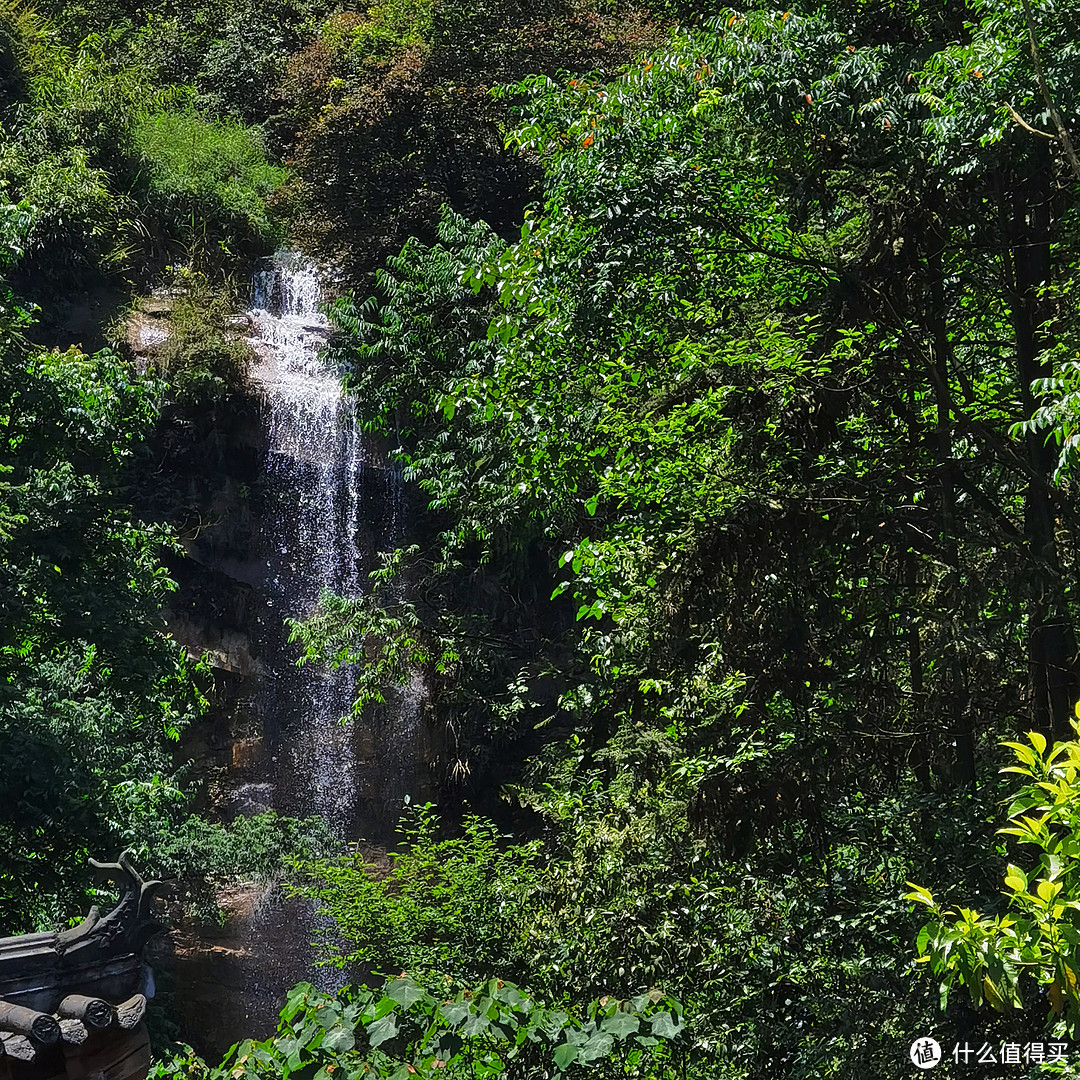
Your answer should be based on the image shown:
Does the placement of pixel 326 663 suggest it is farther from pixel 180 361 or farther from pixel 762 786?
pixel 762 786

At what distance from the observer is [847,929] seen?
5.52 metres

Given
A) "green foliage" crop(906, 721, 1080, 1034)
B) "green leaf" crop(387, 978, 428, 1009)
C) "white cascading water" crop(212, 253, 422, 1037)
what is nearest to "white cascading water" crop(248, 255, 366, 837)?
"white cascading water" crop(212, 253, 422, 1037)

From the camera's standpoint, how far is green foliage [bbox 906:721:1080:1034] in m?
2.53

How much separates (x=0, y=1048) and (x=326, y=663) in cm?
1079

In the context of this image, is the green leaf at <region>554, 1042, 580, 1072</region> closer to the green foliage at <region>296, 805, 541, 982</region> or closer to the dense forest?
the dense forest

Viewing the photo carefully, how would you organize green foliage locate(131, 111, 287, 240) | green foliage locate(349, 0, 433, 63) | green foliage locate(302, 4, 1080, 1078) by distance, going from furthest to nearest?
green foliage locate(131, 111, 287, 240) < green foliage locate(349, 0, 433, 63) < green foliage locate(302, 4, 1080, 1078)

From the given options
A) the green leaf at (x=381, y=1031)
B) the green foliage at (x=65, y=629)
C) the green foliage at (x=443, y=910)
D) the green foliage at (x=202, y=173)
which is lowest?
the green foliage at (x=443, y=910)

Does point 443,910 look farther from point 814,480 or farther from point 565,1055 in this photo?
point 565,1055

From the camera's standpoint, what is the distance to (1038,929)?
270cm

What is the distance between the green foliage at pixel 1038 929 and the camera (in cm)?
253

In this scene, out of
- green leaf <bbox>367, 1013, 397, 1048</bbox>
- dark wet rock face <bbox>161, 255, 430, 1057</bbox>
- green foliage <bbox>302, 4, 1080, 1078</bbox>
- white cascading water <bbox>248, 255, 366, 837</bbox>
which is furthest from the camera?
white cascading water <bbox>248, 255, 366, 837</bbox>

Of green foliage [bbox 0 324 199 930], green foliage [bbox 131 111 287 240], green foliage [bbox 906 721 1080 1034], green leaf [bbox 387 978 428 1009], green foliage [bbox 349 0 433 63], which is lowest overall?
green leaf [bbox 387 978 428 1009]

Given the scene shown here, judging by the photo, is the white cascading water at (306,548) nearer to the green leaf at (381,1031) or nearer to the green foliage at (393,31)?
the green foliage at (393,31)

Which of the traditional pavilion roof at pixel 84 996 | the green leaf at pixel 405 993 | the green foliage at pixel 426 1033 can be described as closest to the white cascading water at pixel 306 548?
the traditional pavilion roof at pixel 84 996
